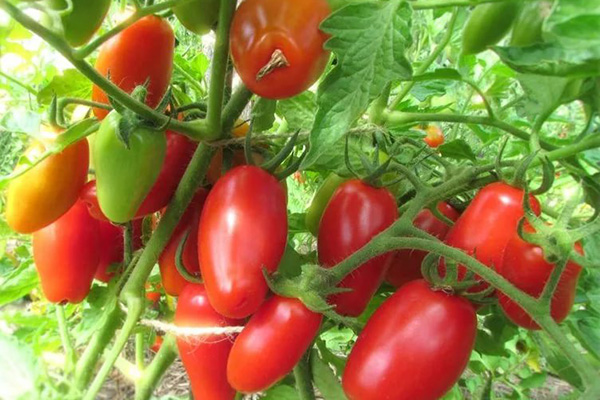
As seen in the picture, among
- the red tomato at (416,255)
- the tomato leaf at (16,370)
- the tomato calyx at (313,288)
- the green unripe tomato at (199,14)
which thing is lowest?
the red tomato at (416,255)

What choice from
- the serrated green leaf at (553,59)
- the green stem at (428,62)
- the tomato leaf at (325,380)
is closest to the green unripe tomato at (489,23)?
the serrated green leaf at (553,59)

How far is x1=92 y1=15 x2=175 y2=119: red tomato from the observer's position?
2.26 feet

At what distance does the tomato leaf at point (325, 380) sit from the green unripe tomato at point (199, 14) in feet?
1.45

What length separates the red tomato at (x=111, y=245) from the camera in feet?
2.64

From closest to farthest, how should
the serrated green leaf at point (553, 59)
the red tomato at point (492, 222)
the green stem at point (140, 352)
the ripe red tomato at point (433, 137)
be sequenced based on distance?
the serrated green leaf at point (553, 59), the red tomato at point (492, 222), the green stem at point (140, 352), the ripe red tomato at point (433, 137)

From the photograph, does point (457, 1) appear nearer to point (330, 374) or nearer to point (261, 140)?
point (261, 140)

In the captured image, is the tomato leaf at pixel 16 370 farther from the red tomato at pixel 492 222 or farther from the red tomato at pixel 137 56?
the red tomato at pixel 492 222

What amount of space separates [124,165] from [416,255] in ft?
1.17

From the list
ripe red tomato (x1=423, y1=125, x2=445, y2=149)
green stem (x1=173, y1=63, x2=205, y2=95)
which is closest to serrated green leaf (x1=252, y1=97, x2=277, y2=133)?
green stem (x1=173, y1=63, x2=205, y2=95)

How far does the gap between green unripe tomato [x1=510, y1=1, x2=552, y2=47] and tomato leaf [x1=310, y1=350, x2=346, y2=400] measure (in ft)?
1.54

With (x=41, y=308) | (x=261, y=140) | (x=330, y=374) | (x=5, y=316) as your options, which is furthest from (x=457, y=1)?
(x=41, y=308)

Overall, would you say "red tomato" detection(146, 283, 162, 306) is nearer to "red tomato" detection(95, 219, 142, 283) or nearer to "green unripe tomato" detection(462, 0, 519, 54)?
"red tomato" detection(95, 219, 142, 283)

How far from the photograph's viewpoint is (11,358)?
22.4 inches

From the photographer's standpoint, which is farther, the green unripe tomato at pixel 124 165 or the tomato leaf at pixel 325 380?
the tomato leaf at pixel 325 380
